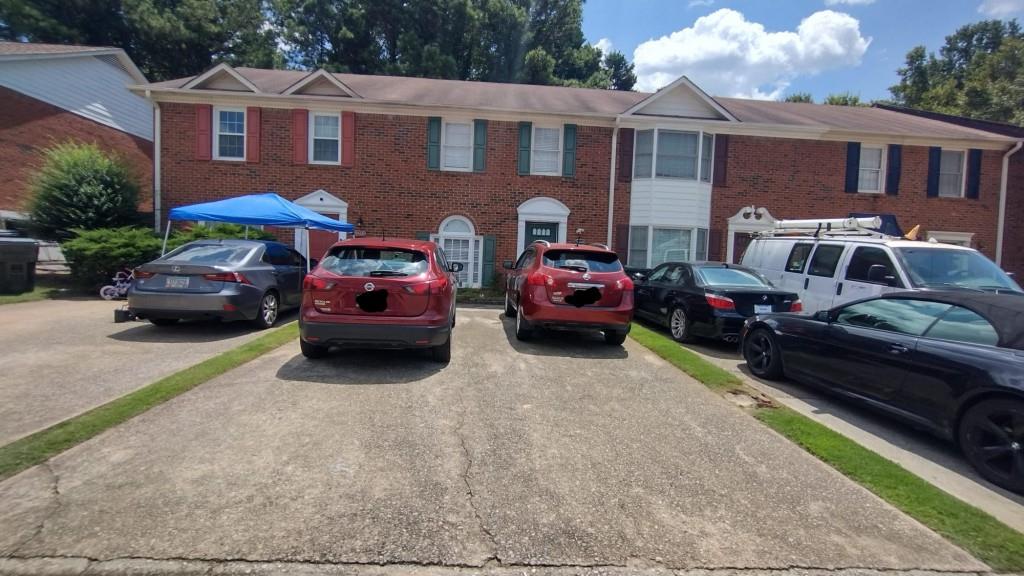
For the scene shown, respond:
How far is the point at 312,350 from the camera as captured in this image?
6246 mm

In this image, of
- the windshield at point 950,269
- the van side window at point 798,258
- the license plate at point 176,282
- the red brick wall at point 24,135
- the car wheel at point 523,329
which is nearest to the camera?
the windshield at point 950,269

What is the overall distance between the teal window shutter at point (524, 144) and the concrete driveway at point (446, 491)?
435 inches

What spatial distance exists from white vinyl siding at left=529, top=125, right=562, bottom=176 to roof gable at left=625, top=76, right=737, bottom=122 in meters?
2.34

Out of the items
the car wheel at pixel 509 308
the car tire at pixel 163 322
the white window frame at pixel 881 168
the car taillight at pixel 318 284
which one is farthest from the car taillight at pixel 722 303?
the white window frame at pixel 881 168

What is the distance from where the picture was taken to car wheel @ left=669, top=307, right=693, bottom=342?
8.43 metres

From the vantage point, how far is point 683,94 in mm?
15469

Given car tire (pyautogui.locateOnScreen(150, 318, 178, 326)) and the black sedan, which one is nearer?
the black sedan

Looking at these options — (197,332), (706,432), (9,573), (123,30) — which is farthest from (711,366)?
(123,30)

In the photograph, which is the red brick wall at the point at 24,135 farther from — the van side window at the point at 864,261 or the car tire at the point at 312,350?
the van side window at the point at 864,261

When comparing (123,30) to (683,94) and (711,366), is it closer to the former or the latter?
(683,94)

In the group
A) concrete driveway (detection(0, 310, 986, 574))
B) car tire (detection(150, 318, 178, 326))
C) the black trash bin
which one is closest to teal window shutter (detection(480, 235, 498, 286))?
car tire (detection(150, 318, 178, 326))

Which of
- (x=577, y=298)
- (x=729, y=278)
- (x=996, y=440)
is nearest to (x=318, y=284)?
(x=577, y=298)

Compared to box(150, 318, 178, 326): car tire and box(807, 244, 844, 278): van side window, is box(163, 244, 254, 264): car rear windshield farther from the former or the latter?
box(807, 244, 844, 278): van side window

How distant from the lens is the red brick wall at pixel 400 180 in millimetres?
14734
